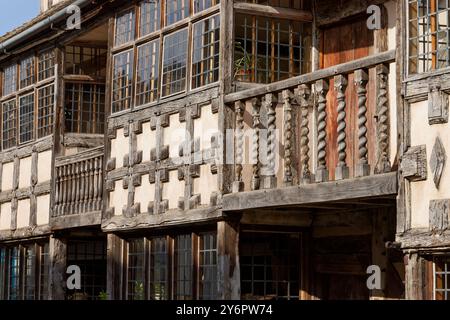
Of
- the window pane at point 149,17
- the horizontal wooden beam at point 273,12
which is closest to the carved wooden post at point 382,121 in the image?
the horizontal wooden beam at point 273,12

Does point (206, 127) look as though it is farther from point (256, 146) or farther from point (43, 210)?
point (43, 210)

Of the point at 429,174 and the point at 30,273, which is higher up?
the point at 429,174

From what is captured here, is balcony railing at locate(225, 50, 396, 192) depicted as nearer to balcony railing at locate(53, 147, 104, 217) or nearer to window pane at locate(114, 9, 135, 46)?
window pane at locate(114, 9, 135, 46)

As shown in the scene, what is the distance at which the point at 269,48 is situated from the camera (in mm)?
13539

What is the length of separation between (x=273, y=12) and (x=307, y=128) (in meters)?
2.21

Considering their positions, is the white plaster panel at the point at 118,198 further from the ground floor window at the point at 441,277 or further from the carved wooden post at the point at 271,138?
the ground floor window at the point at 441,277

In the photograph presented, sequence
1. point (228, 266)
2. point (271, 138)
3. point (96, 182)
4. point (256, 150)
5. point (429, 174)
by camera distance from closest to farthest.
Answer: point (429, 174) → point (271, 138) → point (256, 150) → point (228, 266) → point (96, 182)

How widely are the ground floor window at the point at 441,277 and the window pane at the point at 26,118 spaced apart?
10623 mm

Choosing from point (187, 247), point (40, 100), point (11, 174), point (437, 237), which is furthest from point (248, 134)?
Result: point (11, 174)

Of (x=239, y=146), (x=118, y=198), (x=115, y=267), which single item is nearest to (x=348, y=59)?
(x=239, y=146)

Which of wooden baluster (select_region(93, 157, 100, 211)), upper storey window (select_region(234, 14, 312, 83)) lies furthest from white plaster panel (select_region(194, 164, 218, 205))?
wooden baluster (select_region(93, 157, 100, 211))

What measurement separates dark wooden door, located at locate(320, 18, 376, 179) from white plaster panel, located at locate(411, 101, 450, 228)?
2222 mm

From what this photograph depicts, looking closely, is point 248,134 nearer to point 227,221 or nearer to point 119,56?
point 227,221

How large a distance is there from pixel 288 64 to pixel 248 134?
1370mm
